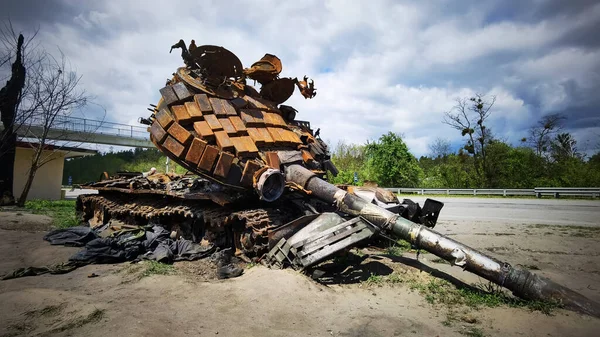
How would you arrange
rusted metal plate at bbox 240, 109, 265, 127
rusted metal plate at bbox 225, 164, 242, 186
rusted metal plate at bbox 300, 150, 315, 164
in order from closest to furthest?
rusted metal plate at bbox 225, 164, 242, 186, rusted metal plate at bbox 240, 109, 265, 127, rusted metal plate at bbox 300, 150, 315, 164

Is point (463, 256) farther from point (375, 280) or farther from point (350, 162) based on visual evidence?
point (350, 162)

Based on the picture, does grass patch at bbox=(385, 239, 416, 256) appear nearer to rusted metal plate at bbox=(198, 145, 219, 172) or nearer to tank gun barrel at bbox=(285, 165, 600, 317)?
tank gun barrel at bbox=(285, 165, 600, 317)

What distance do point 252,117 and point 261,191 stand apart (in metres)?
2.37

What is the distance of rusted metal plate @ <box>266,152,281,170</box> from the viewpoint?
6520mm

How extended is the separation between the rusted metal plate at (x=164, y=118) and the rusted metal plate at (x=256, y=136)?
5.26ft

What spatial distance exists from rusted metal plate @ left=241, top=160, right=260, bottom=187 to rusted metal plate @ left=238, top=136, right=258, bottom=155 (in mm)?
372

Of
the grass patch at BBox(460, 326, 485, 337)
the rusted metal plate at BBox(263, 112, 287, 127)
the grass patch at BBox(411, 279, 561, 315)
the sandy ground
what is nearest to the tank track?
the sandy ground

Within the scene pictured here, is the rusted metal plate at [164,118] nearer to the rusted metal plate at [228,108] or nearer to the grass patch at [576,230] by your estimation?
the rusted metal plate at [228,108]

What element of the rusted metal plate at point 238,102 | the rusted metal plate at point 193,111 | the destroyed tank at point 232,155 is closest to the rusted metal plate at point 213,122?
the destroyed tank at point 232,155

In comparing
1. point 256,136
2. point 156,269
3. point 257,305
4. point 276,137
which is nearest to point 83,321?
point 257,305

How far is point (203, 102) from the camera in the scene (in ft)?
22.4

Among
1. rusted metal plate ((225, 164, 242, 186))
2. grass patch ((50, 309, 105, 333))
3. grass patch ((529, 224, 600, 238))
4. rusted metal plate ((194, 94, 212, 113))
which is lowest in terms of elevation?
grass patch ((50, 309, 105, 333))

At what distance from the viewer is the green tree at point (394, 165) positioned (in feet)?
107

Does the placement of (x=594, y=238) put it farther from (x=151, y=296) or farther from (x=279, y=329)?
(x=151, y=296)
